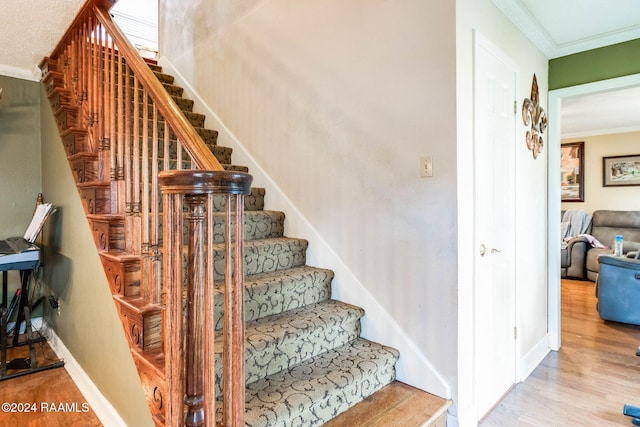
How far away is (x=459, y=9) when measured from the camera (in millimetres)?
1761

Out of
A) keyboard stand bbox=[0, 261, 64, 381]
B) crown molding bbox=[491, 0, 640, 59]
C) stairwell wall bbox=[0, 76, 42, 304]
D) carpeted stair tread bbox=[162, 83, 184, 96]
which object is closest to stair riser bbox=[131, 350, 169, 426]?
keyboard stand bbox=[0, 261, 64, 381]

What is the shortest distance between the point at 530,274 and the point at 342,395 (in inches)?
72.1

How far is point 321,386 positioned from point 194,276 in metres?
0.97

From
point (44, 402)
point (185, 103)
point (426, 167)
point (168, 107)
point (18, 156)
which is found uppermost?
point (185, 103)

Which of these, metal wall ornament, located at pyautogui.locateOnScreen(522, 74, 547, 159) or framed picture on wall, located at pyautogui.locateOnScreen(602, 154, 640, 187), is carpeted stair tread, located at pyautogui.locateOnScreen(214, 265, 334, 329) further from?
framed picture on wall, located at pyautogui.locateOnScreen(602, 154, 640, 187)

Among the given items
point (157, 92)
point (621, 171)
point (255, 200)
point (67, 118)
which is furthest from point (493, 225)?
point (621, 171)

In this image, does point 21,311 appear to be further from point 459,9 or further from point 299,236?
point 459,9

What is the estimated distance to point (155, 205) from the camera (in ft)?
4.73

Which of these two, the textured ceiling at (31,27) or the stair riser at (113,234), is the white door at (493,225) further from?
the textured ceiling at (31,27)

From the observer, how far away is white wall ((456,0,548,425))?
1.80 metres

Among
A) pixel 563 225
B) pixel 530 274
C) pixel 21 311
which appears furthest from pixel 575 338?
pixel 21 311

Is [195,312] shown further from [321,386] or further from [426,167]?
[426,167]

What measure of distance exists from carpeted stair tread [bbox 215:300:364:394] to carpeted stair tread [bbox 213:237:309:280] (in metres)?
0.35

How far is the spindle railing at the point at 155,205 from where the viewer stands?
1.00 m
